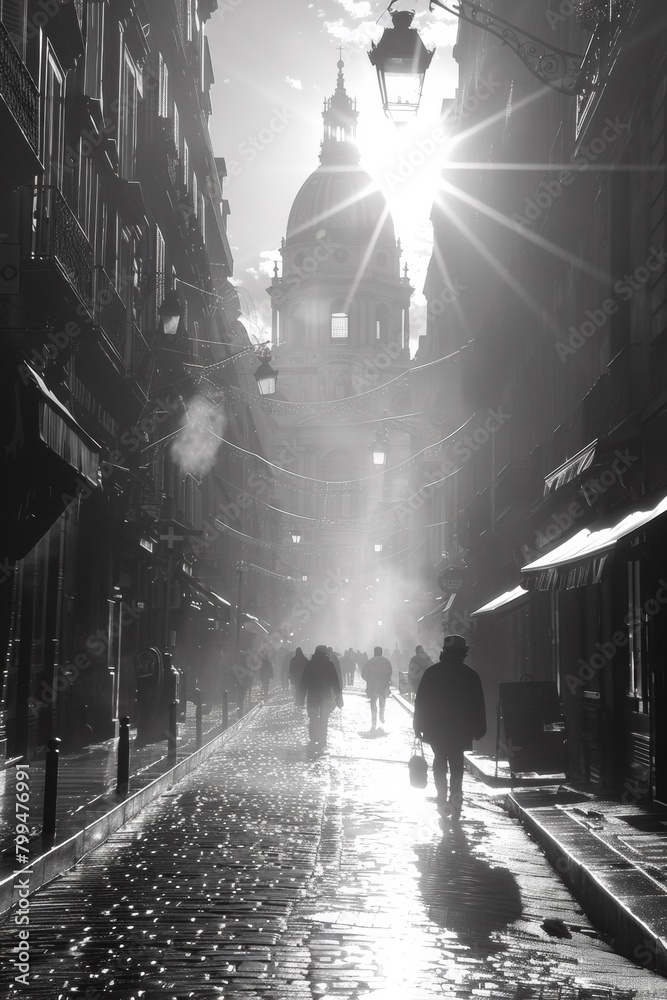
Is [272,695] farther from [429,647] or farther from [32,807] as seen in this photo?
[32,807]

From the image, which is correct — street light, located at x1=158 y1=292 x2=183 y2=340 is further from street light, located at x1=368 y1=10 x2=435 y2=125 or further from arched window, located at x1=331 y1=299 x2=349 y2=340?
arched window, located at x1=331 y1=299 x2=349 y2=340

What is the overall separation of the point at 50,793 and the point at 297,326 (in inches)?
4128

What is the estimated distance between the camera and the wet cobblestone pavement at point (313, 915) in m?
5.53

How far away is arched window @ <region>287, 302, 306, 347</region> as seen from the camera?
364 feet

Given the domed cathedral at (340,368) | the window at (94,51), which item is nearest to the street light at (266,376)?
the window at (94,51)

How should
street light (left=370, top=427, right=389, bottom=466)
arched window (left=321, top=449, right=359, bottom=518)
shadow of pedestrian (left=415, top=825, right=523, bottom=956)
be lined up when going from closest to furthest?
shadow of pedestrian (left=415, top=825, right=523, bottom=956) < street light (left=370, top=427, right=389, bottom=466) < arched window (left=321, top=449, right=359, bottom=518)

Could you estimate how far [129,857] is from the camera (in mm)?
9016

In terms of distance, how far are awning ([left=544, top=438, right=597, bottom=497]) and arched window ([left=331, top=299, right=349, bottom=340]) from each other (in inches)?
3755

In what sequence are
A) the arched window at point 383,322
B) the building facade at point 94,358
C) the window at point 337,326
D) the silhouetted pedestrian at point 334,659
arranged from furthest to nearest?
1. the arched window at point 383,322
2. the window at point 337,326
3. the silhouetted pedestrian at point 334,659
4. the building facade at point 94,358

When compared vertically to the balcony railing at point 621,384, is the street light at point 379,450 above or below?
above

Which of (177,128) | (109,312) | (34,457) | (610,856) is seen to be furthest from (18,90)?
(177,128)

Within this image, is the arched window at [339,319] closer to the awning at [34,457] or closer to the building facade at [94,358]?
the building facade at [94,358]

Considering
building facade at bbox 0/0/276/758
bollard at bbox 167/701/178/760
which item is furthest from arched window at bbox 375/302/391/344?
bollard at bbox 167/701/178/760

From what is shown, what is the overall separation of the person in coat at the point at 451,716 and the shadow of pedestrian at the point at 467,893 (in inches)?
69.1
